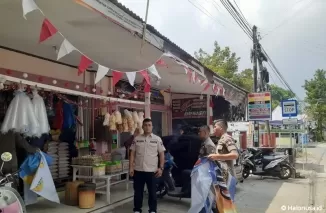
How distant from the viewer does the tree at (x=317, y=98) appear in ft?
137

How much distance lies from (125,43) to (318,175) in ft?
29.7

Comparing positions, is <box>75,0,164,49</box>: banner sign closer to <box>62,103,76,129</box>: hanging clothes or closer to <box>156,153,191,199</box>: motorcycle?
<box>156,153,191,199</box>: motorcycle

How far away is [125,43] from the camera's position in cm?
479

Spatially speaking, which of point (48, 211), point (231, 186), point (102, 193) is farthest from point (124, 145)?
point (231, 186)

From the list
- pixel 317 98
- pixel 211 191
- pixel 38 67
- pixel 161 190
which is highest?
pixel 317 98

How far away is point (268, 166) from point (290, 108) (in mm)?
2541

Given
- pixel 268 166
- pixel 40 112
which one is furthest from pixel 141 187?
pixel 268 166

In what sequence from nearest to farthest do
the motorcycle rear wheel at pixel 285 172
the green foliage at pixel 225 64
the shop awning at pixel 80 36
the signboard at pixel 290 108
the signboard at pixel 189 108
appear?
the shop awning at pixel 80 36, the motorcycle rear wheel at pixel 285 172, the signboard at pixel 189 108, the signboard at pixel 290 108, the green foliage at pixel 225 64

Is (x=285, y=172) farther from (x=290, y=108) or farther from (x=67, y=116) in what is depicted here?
(x=67, y=116)

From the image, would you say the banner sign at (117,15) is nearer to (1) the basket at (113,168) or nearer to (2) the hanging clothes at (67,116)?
(1) the basket at (113,168)

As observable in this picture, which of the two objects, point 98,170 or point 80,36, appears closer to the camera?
point 80,36

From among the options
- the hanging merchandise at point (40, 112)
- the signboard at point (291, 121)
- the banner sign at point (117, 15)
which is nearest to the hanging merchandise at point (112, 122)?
the hanging merchandise at point (40, 112)

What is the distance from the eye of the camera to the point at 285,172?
959cm

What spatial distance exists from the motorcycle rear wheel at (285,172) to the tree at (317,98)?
35.5 meters
